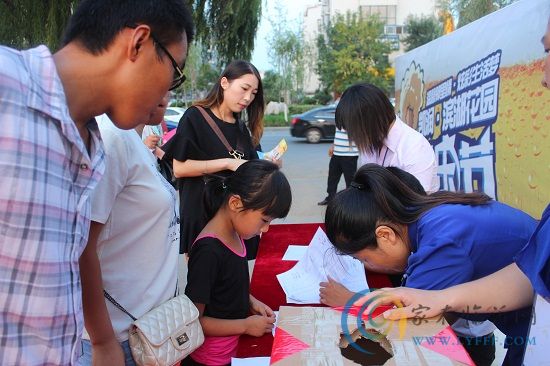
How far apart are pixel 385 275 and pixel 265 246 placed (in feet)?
2.05

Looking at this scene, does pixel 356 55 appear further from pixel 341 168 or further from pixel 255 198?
pixel 255 198

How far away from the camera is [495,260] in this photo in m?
1.17

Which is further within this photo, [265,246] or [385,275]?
[265,246]

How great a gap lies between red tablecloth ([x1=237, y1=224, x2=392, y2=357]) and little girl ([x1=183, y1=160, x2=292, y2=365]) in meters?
0.06

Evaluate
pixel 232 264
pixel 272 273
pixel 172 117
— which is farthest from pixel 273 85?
pixel 232 264

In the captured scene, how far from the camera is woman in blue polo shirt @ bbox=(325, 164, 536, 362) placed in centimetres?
112

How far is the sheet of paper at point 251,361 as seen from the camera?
1.25 m

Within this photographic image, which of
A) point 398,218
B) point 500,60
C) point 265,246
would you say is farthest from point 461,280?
point 500,60

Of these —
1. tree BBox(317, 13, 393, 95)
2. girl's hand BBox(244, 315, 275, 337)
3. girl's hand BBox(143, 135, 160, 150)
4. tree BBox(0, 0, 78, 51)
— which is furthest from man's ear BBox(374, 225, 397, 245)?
tree BBox(317, 13, 393, 95)

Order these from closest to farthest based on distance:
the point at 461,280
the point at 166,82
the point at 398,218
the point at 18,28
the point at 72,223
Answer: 1. the point at 72,223
2. the point at 166,82
3. the point at 461,280
4. the point at 398,218
5. the point at 18,28

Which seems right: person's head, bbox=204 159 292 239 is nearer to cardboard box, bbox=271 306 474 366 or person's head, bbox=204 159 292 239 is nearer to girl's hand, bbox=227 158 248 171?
girl's hand, bbox=227 158 248 171

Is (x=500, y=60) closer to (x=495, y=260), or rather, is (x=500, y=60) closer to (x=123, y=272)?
(x=495, y=260)

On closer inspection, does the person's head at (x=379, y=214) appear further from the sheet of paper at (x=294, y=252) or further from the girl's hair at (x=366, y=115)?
the girl's hair at (x=366, y=115)

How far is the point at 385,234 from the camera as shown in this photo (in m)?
1.25
